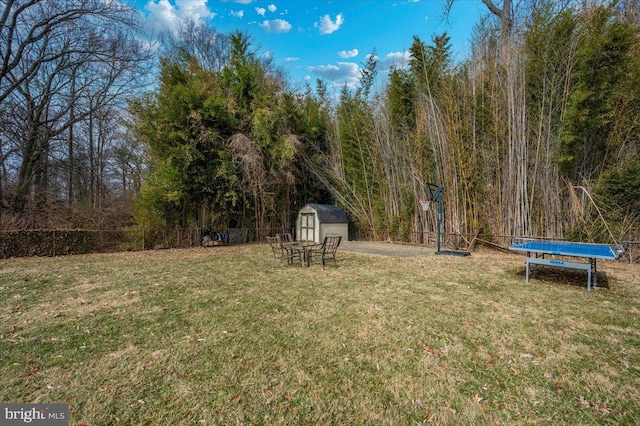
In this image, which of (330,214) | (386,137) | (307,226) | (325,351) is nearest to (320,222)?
(330,214)

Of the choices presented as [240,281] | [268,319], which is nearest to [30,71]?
[240,281]

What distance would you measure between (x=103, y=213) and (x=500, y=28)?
13.4 metres

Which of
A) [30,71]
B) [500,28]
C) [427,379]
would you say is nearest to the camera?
[427,379]

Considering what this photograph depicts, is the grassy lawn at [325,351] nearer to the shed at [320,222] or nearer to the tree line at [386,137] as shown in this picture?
the tree line at [386,137]

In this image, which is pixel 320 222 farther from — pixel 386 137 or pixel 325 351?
pixel 325 351

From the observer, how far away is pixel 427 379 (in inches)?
73.5

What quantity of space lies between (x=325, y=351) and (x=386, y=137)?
841cm

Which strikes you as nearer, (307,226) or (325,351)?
(325,351)

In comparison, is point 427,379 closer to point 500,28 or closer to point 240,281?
point 240,281

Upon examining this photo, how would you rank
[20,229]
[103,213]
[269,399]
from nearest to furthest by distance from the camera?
1. [269,399]
2. [20,229]
3. [103,213]

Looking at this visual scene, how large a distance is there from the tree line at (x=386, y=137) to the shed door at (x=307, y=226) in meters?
0.94

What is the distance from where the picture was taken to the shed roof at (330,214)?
9.88m

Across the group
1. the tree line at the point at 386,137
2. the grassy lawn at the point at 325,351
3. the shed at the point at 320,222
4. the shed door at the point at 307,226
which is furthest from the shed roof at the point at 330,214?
the grassy lawn at the point at 325,351

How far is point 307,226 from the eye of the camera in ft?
33.8
